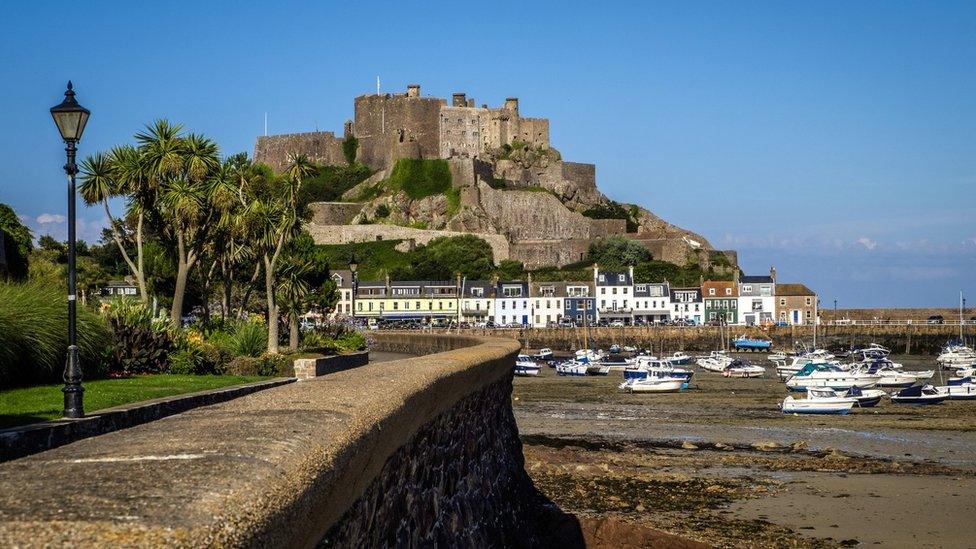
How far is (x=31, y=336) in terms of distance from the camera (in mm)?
17781

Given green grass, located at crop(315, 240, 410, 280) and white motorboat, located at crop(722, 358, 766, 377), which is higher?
green grass, located at crop(315, 240, 410, 280)

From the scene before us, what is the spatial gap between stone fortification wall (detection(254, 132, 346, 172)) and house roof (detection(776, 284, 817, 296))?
2588 inches

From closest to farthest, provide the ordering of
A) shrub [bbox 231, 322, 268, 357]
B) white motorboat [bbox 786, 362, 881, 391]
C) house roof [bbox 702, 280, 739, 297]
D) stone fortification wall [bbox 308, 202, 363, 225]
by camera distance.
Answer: shrub [bbox 231, 322, 268, 357], white motorboat [bbox 786, 362, 881, 391], house roof [bbox 702, 280, 739, 297], stone fortification wall [bbox 308, 202, 363, 225]

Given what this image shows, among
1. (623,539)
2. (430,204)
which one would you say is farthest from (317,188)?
(623,539)

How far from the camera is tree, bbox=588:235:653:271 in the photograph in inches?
5748

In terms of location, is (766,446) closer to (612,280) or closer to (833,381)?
(833,381)

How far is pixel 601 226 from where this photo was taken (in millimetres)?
158875

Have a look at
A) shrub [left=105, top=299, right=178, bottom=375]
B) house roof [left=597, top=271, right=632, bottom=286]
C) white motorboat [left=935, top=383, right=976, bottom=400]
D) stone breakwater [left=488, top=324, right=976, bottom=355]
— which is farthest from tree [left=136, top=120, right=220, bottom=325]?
house roof [left=597, top=271, right=632, bottom=286]

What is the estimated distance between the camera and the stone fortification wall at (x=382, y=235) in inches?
5861

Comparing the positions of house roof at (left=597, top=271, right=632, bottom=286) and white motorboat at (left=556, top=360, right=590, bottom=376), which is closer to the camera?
white motorboat at (left=556, top=360, right=590, bottom=376)

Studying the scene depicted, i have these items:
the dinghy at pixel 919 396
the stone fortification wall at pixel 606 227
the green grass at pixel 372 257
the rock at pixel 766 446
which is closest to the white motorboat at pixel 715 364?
the dinghy at pixel 919 396

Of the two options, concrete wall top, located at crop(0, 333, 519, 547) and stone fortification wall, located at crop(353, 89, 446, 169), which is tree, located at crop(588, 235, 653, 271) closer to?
stone fortification wall, located at crop(353, 89, 446, 169)

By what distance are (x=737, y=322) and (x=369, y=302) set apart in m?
41.2

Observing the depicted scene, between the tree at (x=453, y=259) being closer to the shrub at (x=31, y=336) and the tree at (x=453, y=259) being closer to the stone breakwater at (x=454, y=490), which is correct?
the shrub at (x=31, y=336)
